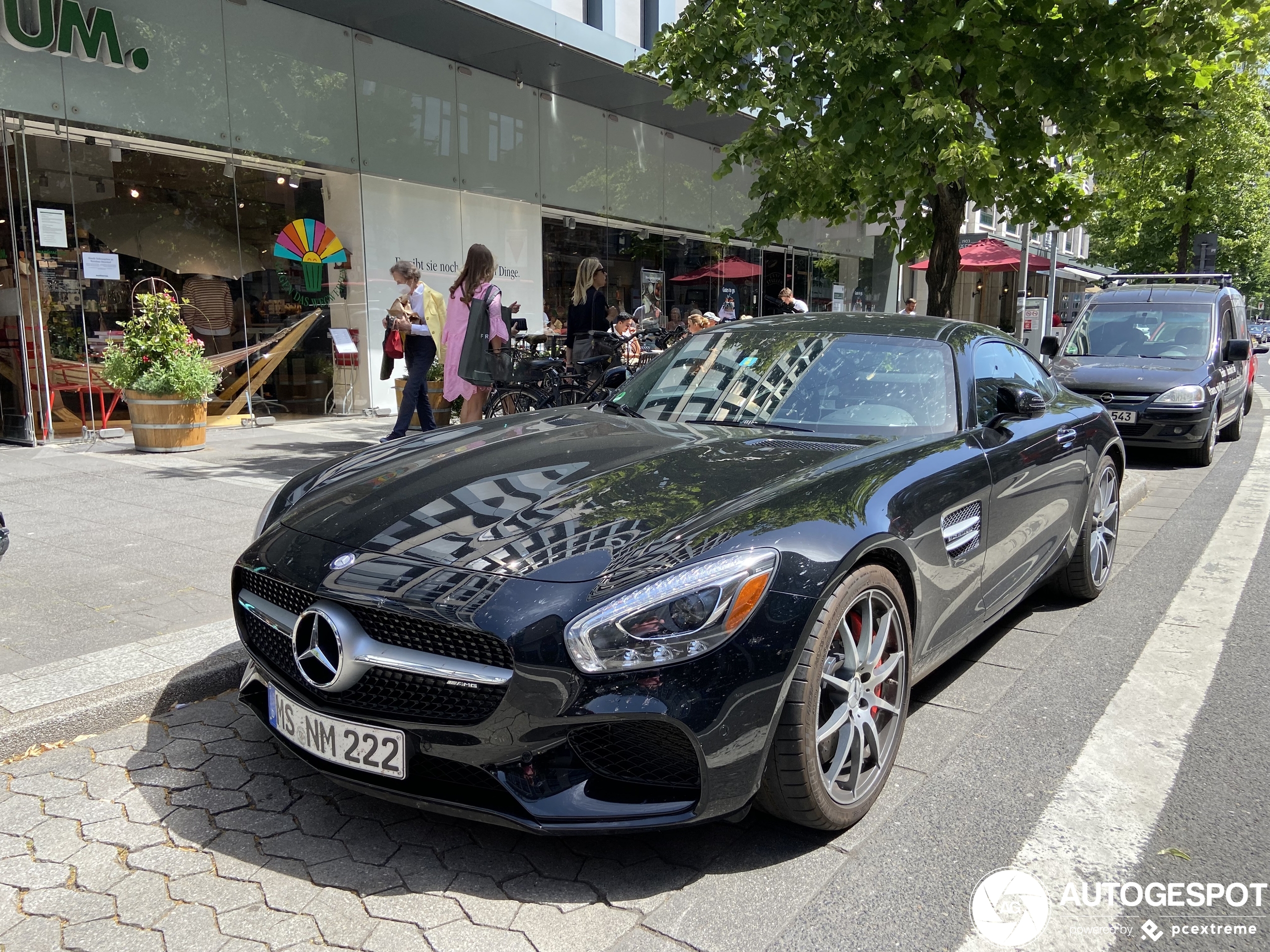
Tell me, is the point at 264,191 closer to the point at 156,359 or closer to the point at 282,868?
the point at 156,359

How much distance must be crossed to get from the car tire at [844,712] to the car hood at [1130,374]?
7.91 metres

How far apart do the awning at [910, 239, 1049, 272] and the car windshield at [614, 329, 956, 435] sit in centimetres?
1555

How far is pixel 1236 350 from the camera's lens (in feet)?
35.0

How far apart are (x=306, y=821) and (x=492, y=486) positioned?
1.11 metres

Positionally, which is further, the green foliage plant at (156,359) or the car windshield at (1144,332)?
the car windshield at (1144,332)

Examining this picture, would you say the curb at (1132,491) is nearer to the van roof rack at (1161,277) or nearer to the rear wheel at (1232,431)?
the rear wheel at (1232,431)

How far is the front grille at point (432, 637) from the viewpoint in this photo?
2.28 m

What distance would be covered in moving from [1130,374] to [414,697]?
9.81m

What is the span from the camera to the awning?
18.4 metres

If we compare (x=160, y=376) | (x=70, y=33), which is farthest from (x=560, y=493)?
(x=70, y=33)

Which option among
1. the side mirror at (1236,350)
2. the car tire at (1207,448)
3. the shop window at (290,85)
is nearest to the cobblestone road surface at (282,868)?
the car tire at (1207,448)

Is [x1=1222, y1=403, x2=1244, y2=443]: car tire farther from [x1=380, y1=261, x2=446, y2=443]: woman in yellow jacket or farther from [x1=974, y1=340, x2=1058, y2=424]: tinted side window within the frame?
[x1=380, y1=261, x2=446, y2=443]: woman in yellow jacket

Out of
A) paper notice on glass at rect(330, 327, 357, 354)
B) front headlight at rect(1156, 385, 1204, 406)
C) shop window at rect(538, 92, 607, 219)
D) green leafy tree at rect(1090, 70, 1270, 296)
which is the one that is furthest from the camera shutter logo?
shop window at rect(538, 92, 607, 219)

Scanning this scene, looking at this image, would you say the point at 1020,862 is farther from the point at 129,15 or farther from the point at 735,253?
the point at 735,253
